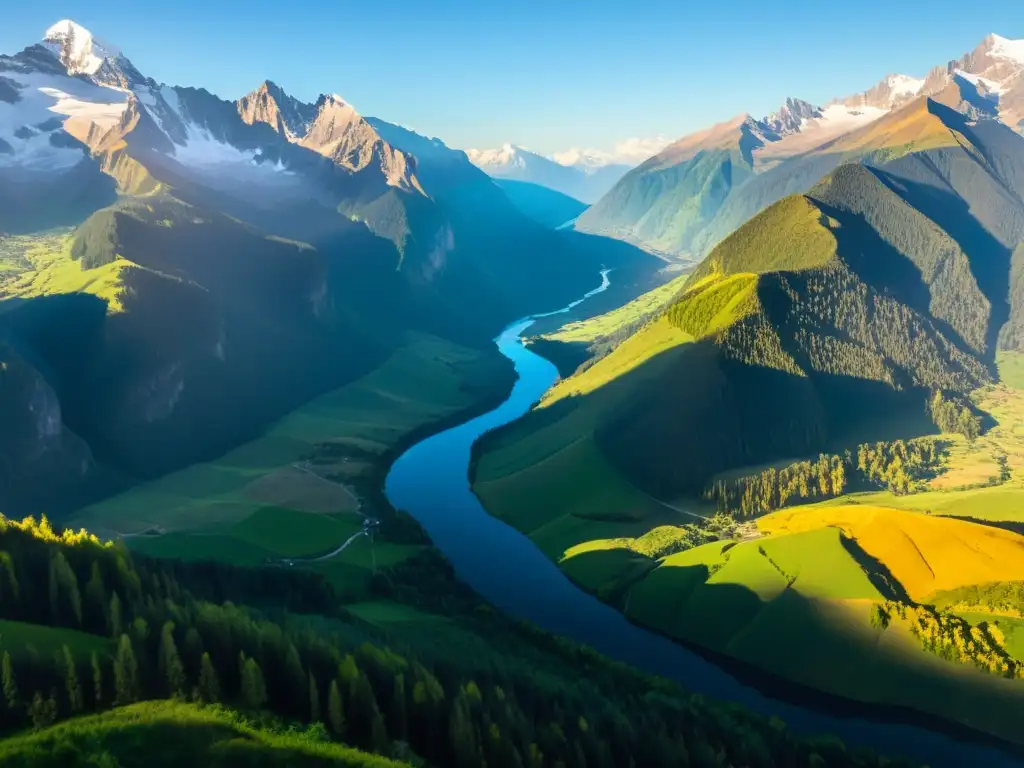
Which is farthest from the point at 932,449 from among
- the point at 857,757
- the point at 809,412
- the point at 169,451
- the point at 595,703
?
the point at 169,451

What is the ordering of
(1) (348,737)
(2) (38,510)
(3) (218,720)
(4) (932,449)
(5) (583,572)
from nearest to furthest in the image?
→ (3) (218,720), (1) (348,737), (5) (583,572), (2) (38,510), (4) (932,449)

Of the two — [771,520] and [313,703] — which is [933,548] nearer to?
[771,520]

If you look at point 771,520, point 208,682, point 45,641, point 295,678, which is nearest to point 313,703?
point 295,678

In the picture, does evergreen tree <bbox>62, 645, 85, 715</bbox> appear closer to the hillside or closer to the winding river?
the winding river

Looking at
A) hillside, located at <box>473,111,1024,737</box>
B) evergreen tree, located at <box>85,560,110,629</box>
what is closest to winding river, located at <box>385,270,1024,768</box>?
hillside, located at <box>473,111,1024,737</box>

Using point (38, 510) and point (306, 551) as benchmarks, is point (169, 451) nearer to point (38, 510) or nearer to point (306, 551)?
point (38, 510)

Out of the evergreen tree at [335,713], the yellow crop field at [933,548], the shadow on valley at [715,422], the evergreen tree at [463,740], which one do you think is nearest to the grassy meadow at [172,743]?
the evergreen tree at [335,713]
